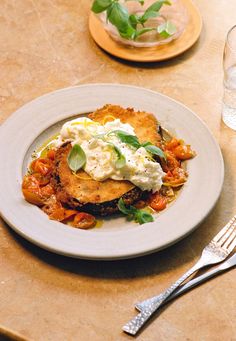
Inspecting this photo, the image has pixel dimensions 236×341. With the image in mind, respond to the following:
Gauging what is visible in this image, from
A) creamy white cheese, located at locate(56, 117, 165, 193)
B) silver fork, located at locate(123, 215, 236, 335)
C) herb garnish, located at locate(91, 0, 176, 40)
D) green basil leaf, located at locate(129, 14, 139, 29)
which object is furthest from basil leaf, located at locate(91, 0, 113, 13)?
silver fork, located at locate(123, 215, 236, 335)

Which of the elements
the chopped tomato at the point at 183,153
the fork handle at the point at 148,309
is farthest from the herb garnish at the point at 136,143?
the fork handle at the point at 148,309

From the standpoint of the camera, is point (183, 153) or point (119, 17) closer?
point (183, 153)

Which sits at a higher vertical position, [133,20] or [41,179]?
[133,20]

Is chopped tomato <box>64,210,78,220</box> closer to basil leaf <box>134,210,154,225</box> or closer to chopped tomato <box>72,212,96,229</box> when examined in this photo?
chopped tomato <box>72,212,96,229</box>

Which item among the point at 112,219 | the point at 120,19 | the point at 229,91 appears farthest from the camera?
the point at 120,19

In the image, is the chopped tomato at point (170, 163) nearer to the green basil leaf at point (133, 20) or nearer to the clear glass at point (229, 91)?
the clear glass at point (229, 91)

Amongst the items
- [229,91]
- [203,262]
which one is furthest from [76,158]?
[229,91]

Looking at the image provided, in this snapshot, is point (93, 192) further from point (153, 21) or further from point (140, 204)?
point (153, 21)

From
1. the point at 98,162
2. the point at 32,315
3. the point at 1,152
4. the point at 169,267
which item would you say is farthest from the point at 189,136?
the point at 32,315
